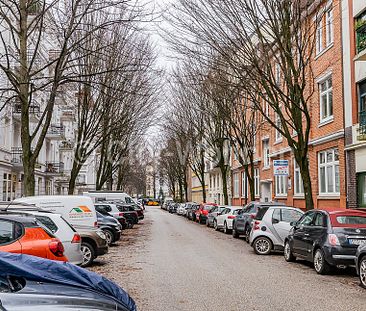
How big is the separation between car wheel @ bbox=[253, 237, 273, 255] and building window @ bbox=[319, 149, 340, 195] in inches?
299

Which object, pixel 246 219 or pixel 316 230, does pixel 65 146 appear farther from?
pixel 316 230

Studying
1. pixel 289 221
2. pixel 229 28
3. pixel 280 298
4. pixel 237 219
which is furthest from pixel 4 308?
pixel 237 219

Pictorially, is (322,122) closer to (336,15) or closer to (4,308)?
(336,15)

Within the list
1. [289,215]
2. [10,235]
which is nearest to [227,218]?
[289,215]

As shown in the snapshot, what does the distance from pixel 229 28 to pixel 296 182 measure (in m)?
13.8

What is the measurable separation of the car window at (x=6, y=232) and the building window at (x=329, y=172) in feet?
54.8

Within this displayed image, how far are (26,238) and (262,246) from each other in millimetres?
9145

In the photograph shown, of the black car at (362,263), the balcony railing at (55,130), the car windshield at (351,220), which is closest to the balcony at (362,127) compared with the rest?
the car windshield at (351,220)

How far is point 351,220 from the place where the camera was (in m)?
11.0

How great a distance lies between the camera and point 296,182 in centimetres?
2734

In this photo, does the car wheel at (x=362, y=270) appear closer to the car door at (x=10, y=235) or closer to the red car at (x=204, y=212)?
the car door at (x=10, y=235)

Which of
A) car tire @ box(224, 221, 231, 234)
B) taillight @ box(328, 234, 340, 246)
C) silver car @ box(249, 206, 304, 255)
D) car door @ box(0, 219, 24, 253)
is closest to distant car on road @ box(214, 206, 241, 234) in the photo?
car tire @ box(224, 221, 231, 234)

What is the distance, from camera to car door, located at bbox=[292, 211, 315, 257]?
38.8ft

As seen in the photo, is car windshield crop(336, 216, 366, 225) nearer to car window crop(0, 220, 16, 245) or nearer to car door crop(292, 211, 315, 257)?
car door crop(292, 211, 315, 257)
